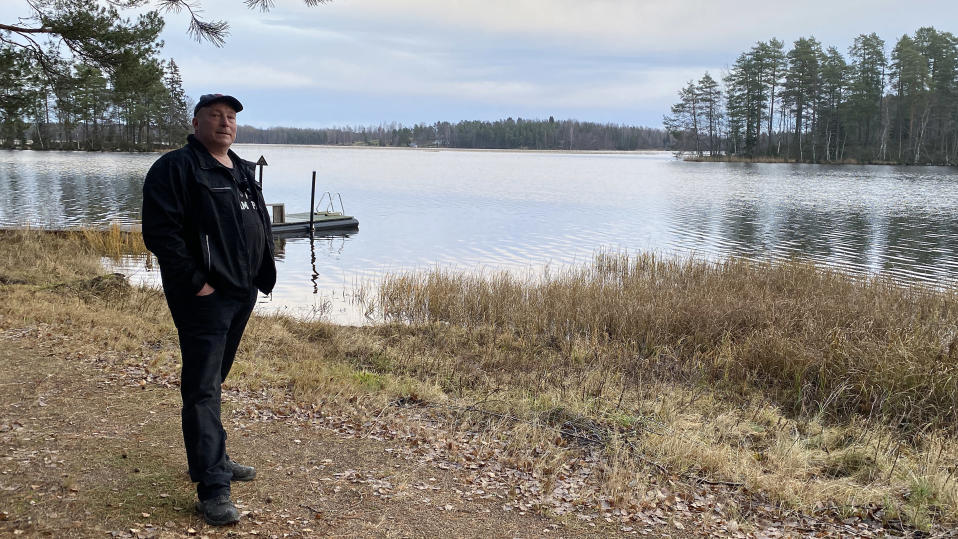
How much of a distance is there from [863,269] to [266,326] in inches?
644

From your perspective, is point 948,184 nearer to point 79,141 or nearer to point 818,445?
point 818,445

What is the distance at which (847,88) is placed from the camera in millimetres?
76188

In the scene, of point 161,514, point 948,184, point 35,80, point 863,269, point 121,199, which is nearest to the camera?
point 161,514

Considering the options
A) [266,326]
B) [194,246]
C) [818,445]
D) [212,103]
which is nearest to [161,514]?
[194,246]

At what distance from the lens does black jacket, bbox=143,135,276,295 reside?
3338 mm

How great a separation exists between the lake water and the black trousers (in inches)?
358

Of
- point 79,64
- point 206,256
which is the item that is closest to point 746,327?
point 206,256

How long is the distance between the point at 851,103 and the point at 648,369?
78.5 meters

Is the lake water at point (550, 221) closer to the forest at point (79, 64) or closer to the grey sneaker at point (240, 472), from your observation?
the forest at point (79, 64)

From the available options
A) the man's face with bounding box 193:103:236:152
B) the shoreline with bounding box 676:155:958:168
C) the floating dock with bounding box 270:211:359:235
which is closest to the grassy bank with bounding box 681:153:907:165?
the shoreline with bounding box 676:155:958:168

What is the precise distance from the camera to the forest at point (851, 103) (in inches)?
2758

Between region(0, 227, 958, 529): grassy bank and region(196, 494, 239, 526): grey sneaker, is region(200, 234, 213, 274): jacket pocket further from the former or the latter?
region(0, 227, 958, 529): grassy bank

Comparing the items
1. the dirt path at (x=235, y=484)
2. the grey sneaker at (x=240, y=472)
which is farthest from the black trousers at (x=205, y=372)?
the grey sneaker at (x=240, y=472)

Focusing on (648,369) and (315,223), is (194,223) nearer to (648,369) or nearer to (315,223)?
(648,369)
